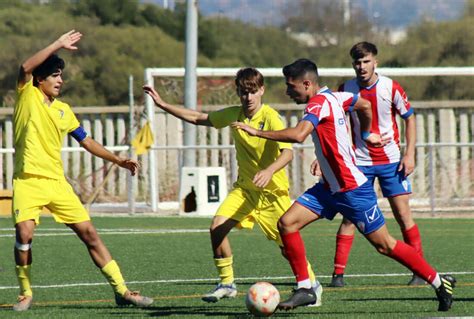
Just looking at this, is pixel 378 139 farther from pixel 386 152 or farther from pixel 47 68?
pixel 47 68

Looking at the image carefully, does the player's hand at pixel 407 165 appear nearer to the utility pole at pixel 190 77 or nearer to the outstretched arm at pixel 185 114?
the outstretched arm at pixel 185 114

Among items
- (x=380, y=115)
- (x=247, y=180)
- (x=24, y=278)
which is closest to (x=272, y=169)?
(x=247, y=180)

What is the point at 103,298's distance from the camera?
1076cm

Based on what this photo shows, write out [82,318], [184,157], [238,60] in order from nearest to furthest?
[82,318] < [184,157] < [238,60]

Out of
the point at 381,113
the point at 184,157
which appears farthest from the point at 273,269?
the point at 184,157

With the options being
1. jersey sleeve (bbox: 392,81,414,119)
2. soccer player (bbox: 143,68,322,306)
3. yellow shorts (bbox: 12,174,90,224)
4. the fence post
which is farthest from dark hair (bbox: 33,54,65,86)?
the fence post

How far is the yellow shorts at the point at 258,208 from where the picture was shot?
Result: 35.6 feet

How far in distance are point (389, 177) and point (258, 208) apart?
1400 millimetres

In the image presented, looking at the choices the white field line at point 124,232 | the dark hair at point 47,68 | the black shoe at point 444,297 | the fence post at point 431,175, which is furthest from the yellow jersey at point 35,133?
the fence post at point 431,175

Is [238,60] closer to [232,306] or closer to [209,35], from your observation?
[209,35]

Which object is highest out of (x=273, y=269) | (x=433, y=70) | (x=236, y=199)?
(x=433, y=70)

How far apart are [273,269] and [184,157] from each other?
38.7 ft

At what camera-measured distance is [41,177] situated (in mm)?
10023

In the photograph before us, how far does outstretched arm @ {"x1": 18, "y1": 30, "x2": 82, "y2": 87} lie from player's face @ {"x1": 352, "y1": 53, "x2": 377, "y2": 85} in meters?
2.75
